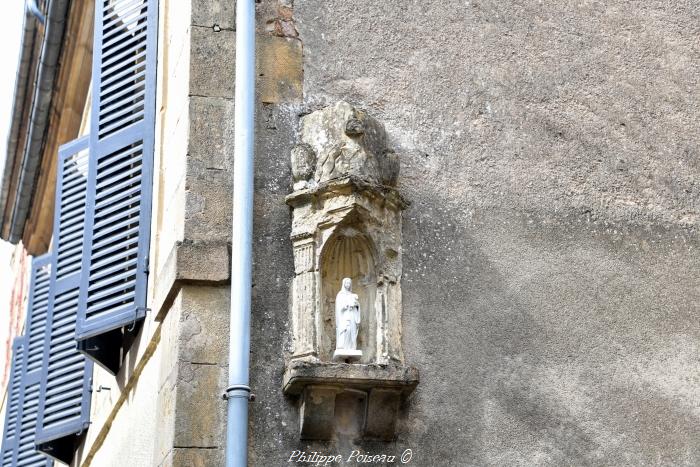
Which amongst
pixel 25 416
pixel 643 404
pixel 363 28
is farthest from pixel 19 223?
pixel 643 404

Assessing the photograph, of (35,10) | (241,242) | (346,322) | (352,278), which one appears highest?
(35,10)

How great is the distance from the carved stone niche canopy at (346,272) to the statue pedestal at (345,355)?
0.03 feet

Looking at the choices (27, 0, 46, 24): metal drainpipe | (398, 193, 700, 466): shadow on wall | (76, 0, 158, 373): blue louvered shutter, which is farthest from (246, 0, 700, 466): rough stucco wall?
(27, 0, 46, 24): metal drainpipe

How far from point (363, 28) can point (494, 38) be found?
776 millimetres

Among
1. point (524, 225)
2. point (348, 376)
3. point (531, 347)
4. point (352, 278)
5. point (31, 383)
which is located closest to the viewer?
point (348, 376)

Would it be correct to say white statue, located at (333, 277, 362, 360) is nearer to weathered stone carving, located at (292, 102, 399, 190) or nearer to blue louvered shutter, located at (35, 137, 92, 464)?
weathered stone carving, located at (292, 102, 399, 190)

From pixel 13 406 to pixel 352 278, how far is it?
22.1ft

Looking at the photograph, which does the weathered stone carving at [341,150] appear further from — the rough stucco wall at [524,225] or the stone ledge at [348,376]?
the stone ledge at [348,376]

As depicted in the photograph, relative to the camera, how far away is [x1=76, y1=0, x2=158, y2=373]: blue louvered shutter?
6.94 m

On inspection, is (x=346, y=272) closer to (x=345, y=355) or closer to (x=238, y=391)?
(x=345, y=355)

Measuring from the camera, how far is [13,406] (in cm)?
1186

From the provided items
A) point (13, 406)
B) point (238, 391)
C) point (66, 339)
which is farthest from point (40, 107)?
point (238, 391)

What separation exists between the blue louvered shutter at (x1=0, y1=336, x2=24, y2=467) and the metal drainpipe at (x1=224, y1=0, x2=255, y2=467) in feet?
19.5

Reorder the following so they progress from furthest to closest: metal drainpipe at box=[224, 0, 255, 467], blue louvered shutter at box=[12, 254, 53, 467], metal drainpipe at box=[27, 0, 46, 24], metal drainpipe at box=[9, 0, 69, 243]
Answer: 1. metal drainpipe at box=[27, 0, 46, 24]
2. metal drainpipe at box=[9, 0, 69, 243]
3. blue louvered shutter at box=[12, 254, 53, 467]
4. metal drainpipe at box=[224, 0, 255, 467]
